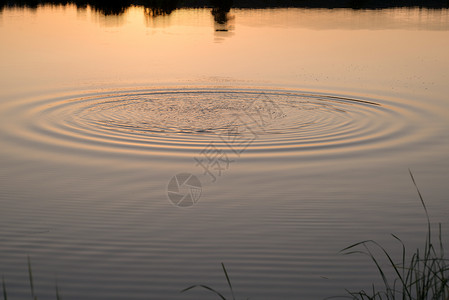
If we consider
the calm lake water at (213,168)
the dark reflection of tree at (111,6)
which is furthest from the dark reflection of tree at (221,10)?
the calm lake water at (213,168)

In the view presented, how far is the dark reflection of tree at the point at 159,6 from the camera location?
115 ft

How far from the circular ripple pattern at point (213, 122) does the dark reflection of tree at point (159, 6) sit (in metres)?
23.2

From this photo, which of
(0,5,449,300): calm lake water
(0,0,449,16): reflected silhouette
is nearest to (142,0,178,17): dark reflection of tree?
(0,0,449,16): reflected silhouette

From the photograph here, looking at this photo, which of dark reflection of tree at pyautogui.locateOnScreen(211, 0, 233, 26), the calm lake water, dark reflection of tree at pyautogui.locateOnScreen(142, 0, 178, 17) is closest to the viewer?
the calm lake water

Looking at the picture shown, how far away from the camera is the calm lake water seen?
5031 millimetres

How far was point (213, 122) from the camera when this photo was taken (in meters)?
10.2

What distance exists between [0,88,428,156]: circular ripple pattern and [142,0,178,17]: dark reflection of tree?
23.2 meters

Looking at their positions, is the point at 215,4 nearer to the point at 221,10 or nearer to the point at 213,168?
the point at 221,10

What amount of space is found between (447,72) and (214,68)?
611 centimetres

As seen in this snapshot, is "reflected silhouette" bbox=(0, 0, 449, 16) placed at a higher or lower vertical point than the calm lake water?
higher

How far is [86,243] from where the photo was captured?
5496mm

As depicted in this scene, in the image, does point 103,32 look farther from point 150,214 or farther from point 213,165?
point 150,214

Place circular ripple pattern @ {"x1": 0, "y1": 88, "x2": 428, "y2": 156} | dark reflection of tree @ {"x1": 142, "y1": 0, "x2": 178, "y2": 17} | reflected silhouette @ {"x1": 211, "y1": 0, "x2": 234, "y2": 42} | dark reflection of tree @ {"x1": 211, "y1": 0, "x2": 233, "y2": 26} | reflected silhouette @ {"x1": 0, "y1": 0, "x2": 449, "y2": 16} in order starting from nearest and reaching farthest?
circular ripple pattern @ {"x1": 0, "y1": 88, "x2": 428, "y2": 156}
reflected silhouette @ {"x1": 211, "y1": 0, "x2": 234, "y2": 42}
dark reflection of tree @ {"x1": 211, "y1": 0, "x2": 233, "y2": 26}
dark reflection of tree @ {"x1": 142, "y1": 0, "x2": 178, "y2": 17}
reflected silhouette @ {"x1": 0, "y1": 0, "x2": 449, "y2": 16}

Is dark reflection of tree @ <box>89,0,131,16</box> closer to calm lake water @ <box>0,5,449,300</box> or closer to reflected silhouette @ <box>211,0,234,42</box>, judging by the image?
reflected silhouette @ <box>211,0,234,42</box>
